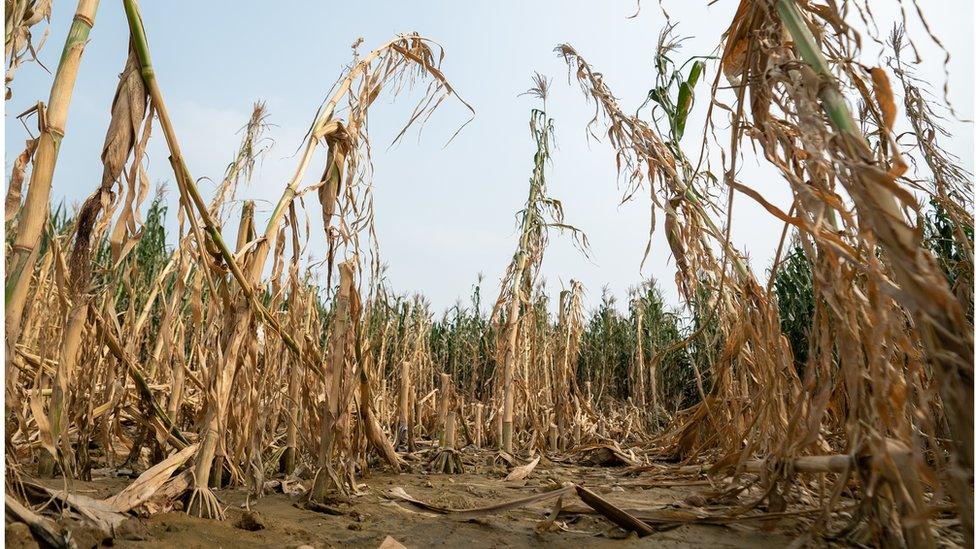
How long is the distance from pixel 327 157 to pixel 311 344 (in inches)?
30.0

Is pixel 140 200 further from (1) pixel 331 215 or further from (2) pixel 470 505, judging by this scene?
(2) pixel 470 505

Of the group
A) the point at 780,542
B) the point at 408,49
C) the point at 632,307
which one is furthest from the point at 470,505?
the point at 632,307

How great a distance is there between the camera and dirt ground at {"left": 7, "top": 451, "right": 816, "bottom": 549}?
1.69 meters

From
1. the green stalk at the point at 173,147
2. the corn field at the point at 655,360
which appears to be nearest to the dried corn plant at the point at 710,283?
the corn field at the point at 655,360

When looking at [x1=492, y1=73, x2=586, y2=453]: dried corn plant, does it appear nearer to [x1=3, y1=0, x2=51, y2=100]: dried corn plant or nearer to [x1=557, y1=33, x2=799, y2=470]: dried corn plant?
[x1=557, y1=33, x2=799, y2=470]: dried corn plant

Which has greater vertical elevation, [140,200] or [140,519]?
[140,200]

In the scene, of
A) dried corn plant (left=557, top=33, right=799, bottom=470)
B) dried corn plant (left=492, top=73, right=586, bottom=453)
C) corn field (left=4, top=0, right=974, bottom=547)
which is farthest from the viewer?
dried corn plant (left=492, top=73, right=586, bottom=453)

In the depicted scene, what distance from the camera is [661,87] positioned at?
3.30 metres

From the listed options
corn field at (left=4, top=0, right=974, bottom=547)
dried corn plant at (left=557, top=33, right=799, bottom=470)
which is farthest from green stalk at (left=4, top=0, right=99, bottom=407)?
dried corn plant at (left=557, top=33, right=799, bottom=470)

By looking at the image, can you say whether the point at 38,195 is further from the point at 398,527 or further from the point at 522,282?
the point at 522,282

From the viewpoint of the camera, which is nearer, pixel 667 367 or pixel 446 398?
pixel 446 398

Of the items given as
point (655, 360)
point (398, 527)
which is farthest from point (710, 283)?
point (398, 527)

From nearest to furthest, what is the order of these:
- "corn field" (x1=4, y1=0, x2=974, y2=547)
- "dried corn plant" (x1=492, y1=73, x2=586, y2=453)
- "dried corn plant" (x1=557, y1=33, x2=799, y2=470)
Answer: "corn field" (x1=4, y1=0, x2=974, y2=547) → "dried corn plant" (x1=557, y1=33, x2=799, y2=470) → "dried corn plant" (x1=492, y1=73, x2=586, y2=453)

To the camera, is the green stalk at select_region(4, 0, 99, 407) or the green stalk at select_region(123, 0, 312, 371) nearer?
the green stalk at select_region(4, 0, 99, 407)
